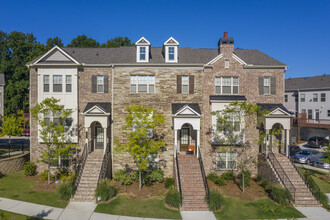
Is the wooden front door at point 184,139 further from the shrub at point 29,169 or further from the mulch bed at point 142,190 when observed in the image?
the shrub at point 29,169

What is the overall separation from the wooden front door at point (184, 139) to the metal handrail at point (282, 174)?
7.53 meters

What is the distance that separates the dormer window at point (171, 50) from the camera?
2172 centimetres

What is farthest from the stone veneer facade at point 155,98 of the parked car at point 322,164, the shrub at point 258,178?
the parked car at point 322,164

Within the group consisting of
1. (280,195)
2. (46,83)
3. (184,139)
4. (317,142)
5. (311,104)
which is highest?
(46,83)

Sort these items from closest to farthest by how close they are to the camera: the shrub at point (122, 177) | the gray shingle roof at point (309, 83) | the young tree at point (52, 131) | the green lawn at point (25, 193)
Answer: the green lawn at point (25, 193) → the young tree at point (52, 131) → the shrub at point (122, 177) → the gray shingle roof at point (309, 83)

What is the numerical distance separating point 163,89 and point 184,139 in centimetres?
527

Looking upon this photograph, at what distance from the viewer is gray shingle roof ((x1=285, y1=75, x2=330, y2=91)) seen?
4206 cm

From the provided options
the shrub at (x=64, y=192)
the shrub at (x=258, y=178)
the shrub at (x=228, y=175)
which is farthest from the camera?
the shrub at (x=228, y=175)

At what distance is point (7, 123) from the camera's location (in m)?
26.1

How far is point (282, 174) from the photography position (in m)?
18.5

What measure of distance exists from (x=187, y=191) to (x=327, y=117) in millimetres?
36771

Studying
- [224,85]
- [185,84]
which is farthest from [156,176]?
[224,85]

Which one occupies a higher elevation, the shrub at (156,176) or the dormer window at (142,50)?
the dormer window at (142,50)

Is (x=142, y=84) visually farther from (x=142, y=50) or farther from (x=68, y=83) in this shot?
(x=68, y=83)
